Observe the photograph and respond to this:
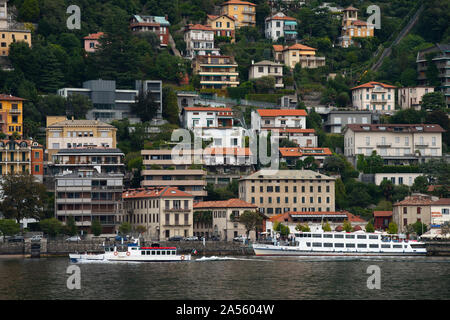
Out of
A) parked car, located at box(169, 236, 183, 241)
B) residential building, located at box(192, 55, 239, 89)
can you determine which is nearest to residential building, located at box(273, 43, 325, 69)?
residential building, located at box(192, 55, 239, 89)

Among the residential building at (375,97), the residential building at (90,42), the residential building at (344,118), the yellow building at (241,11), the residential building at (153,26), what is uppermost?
the yellow building at (241,11)

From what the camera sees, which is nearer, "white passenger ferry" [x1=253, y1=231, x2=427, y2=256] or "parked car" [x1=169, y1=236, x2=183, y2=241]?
"white passenger ferry" [x1=253, y1=231, x2=427, y2=256]

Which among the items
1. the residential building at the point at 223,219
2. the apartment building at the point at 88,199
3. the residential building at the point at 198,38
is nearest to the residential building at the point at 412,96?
the residential building at the point at 198,38

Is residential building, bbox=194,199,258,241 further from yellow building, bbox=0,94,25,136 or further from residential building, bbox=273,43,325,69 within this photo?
residential building, bbox=273,43,325,69

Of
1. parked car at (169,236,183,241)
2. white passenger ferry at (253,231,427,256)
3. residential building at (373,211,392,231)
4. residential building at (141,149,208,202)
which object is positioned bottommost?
white passenger ferry at (253,231,427,256)

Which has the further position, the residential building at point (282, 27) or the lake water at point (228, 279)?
the residential building at point (282, 27)

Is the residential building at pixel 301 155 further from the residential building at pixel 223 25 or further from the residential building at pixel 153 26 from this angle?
→ the residential building at pixel 223 25
